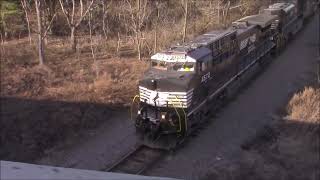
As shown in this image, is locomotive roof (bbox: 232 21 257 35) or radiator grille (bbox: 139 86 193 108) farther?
locomotive roof (bbox: 232 21 257 35)

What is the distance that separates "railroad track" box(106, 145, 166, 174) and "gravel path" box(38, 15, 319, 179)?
28 centimetres

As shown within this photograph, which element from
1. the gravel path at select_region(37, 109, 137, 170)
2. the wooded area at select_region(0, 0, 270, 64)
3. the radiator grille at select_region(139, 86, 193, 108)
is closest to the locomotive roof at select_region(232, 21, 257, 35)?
the wooded area at select_region(0, 0, 270, 64)

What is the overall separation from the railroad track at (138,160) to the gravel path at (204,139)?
28cm

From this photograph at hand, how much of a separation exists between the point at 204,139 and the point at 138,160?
8.75ft

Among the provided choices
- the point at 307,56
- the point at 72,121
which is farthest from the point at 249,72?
the point at 72,121

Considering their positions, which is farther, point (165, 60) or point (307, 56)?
point (307, 56)

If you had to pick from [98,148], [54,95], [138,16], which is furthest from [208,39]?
[138,16]

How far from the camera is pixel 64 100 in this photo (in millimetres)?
16938

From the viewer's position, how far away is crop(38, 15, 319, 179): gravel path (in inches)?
496

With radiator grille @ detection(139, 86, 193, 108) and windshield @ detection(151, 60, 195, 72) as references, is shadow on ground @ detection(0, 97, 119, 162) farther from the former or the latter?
windshield @ detection(151, 60, 195, 72)

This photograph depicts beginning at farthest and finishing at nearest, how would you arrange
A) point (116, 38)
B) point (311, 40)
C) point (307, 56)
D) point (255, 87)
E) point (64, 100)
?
point (311, 40), point (116, 38), point (307, 56), point (255, 87), point (64, 100)

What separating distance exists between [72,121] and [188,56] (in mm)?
4945

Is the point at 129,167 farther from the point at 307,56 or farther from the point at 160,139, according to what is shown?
the point at 307,56

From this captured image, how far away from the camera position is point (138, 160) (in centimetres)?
1270
